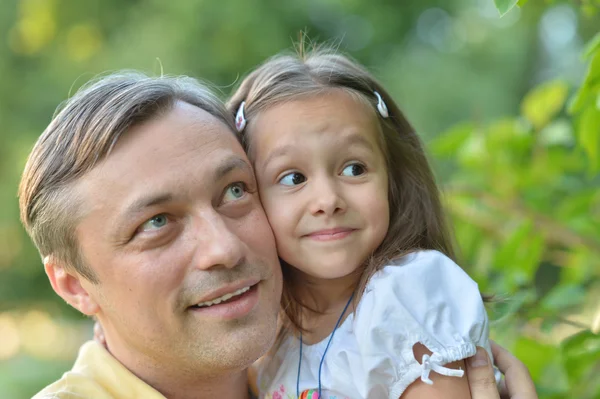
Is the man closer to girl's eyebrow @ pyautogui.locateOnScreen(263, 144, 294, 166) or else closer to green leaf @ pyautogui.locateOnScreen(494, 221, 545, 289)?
girl's eyebrow @ pyautogui.locateOnScreen(263, 144, 294, 166)

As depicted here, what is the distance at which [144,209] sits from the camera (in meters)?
1.85

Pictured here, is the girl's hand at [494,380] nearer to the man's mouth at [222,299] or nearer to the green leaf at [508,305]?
the green leaf at [508,305]

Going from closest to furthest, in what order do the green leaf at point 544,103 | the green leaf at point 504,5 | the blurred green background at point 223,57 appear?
the green leaf at point 504,5, the green leaf at point 544,103, the blurred green background at point 223,57

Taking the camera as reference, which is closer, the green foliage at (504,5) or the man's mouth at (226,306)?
the green foliage at (504,5)

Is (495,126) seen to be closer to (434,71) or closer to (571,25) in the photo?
(571,25)

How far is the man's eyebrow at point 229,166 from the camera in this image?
1945 millimetres

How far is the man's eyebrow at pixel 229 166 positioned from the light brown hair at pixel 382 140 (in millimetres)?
156

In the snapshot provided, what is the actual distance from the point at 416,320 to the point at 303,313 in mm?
575

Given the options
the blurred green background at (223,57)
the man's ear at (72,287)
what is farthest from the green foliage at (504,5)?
the blurred green background at (223,57)

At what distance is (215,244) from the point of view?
184 cm

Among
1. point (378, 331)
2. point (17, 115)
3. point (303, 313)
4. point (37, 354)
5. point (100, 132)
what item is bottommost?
point (37, 354)

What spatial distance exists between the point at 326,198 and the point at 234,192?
0.26 metres

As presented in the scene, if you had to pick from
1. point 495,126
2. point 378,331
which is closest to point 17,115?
point 495,126

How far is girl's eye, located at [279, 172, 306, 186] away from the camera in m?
2.05
